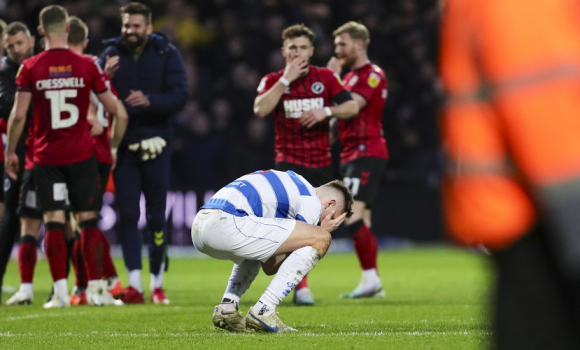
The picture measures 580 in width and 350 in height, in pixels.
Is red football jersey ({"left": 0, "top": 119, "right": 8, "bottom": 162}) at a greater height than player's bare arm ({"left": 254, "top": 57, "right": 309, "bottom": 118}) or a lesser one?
lesser

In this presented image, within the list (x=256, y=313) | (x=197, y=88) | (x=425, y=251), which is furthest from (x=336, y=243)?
(x=256, y=313)

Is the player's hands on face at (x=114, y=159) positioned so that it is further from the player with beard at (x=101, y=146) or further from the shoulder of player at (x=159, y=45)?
the shoulder of player at (x=159, y=45)

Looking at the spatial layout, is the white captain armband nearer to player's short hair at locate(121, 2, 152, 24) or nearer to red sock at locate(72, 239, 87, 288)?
player's short hair at locate(121, 2, 152, 24)

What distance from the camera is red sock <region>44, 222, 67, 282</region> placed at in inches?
295

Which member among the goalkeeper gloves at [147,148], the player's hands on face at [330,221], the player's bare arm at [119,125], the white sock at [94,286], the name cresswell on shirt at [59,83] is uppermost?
the name cresswell on shirt at [59,83]

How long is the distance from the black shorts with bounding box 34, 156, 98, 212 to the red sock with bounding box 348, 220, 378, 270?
2.35m

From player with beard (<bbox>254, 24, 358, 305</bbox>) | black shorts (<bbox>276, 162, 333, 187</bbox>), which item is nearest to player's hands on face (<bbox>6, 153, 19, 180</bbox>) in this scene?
player with beard (<bbox>254, 24, 358, 305</bbox>)

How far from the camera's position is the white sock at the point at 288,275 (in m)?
5.27

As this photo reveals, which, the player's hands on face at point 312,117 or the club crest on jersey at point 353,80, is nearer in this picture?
the player's hands on face at point 312,117

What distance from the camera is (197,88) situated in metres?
16.2

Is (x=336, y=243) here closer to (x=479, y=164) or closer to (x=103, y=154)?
(x=103, y=154)

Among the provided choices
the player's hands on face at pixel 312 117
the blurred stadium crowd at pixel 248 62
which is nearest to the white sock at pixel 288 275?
the player's hands on face at pixel 312 117

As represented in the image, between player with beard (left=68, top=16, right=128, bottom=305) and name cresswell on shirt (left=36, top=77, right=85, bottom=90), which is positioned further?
player with beard (left=68, top=16, right=128, bottom=305)

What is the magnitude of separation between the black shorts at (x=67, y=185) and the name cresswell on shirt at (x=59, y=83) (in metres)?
0.59
